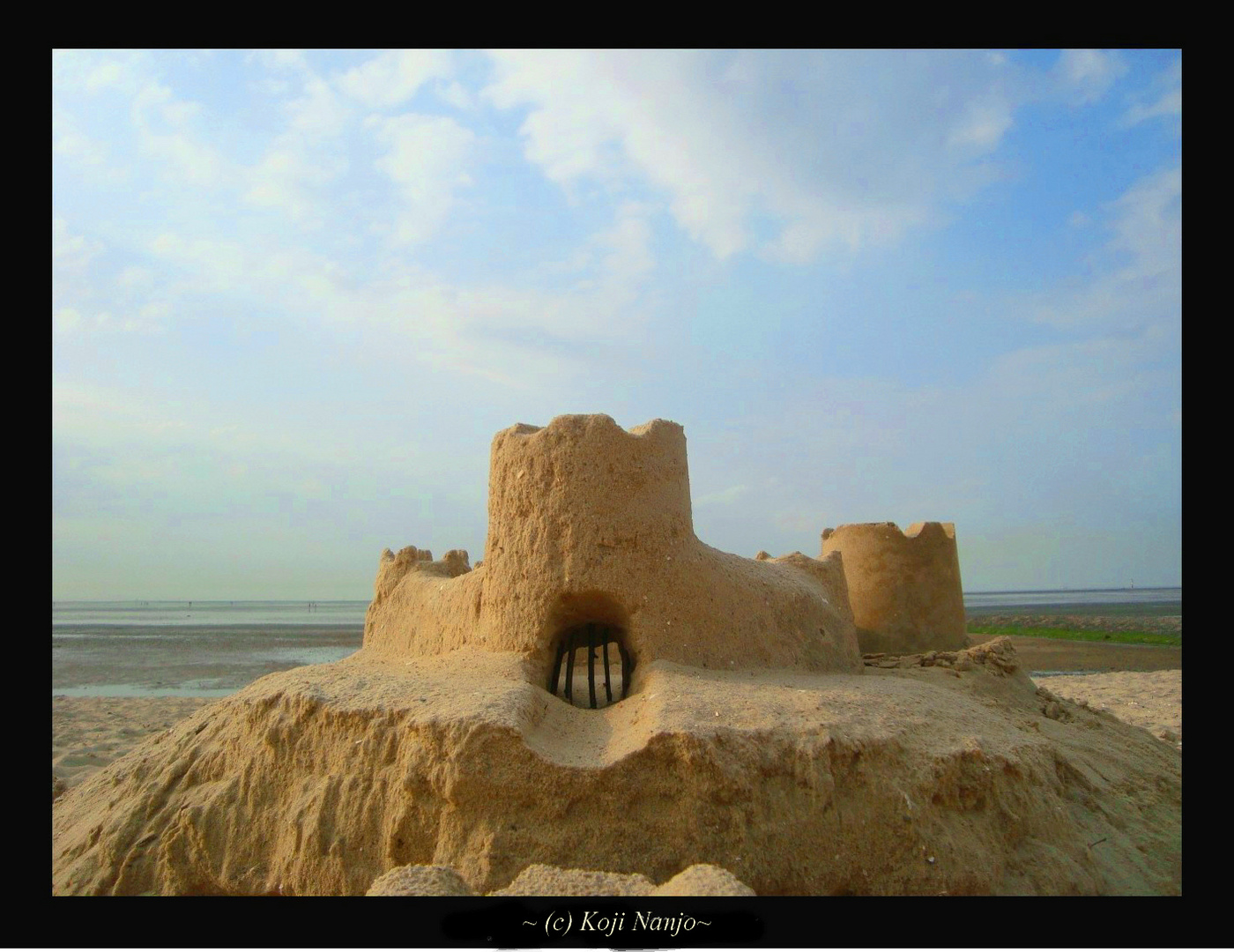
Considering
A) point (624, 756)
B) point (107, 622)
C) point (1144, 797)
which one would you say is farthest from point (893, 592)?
point (107, 622)

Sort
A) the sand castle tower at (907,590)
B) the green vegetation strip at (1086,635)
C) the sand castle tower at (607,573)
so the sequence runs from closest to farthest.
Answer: the sand castle tower at (607,573) → the sand castle tower at (907,590) → the green vegetation strip at (1086,635)

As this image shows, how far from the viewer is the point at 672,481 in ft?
21.7

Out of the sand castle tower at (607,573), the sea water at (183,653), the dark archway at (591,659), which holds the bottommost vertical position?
the sea water at (183,653)

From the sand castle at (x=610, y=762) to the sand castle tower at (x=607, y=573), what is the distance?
2 centimetres

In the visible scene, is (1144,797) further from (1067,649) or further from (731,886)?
(1067,649)

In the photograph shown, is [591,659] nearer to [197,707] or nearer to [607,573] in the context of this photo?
[607,573]

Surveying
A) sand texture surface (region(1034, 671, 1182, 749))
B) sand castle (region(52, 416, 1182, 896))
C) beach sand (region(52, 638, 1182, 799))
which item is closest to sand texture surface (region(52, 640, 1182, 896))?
sand castle (region(52, 416, 1182, 896))

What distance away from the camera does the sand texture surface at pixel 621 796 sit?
4742mm

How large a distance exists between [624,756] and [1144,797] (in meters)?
4.88

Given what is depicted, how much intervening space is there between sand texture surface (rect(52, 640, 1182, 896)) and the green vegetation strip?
68.2ft

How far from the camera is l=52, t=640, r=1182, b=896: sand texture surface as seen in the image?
4.74m

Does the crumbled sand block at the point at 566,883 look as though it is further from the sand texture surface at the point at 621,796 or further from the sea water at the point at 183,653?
the sea water at the point at 183,653

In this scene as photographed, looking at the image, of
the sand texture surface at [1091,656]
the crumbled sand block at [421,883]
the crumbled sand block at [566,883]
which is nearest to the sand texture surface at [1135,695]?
the sand texture surface at [1091,656]
